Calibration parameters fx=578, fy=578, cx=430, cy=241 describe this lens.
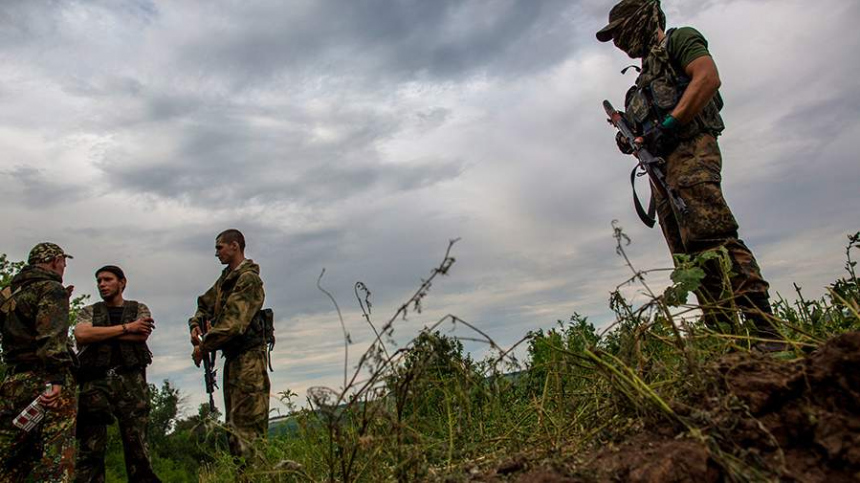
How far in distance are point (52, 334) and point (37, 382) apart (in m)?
0.44

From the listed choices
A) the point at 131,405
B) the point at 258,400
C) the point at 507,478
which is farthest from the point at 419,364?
the point at 131,405

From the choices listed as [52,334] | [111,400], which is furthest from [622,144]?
[111,400]

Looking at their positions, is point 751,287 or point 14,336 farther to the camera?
point 14,336

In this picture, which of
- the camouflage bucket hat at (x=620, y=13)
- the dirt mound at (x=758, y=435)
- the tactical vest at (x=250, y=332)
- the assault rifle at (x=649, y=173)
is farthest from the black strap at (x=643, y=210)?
the tactical vest at (x=250, y=332)

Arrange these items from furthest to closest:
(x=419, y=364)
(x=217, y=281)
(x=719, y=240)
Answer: (x=217, y=281)
(x=719, y=240)
(x=419, y=364)

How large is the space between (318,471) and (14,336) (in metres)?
3.87

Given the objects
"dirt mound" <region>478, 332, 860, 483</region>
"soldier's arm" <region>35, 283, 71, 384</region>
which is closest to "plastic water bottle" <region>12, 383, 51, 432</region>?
"soldier's arm" <region>35, 283, 71, 384</region>

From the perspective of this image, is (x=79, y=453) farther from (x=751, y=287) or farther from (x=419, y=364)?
(x=751, y=287)

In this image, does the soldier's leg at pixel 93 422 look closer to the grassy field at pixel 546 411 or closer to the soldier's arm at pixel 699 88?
the grassy field at pixel 546 411

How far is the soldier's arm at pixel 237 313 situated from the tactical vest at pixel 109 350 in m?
1.11

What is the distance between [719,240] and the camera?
3.40m

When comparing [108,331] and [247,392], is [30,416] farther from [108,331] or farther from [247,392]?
[247,392]

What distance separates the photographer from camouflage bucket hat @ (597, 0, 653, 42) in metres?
4.10

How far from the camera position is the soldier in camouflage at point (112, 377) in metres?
5.84
